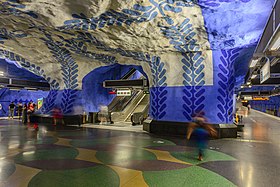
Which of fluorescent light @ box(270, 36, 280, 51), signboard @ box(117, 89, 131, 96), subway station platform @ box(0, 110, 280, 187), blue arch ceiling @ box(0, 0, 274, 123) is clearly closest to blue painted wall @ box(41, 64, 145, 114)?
signboard @ box(117, 89, 131, 96)

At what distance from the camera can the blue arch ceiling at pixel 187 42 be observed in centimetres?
621

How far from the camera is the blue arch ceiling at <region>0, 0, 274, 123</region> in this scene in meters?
6.21

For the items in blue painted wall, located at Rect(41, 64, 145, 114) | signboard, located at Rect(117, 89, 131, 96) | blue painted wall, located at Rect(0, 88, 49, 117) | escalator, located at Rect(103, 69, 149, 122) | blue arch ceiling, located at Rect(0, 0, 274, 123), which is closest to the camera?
blue arch ceiling, located at Rect(0, 0, 274, 123)

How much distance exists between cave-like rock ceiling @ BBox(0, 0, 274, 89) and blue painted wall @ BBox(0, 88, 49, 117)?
11.7m

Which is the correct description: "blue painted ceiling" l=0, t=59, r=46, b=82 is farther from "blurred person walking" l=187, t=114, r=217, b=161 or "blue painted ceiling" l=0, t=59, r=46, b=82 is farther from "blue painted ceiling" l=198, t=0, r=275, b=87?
"blurred person walking" l=187, t=114, r=217, b=161

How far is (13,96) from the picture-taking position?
21.9m

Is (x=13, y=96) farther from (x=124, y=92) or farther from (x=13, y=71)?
(x=124, y=92)

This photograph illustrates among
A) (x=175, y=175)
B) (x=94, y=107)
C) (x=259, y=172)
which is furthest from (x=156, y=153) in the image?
(x=94, y=107)

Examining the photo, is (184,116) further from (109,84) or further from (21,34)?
(21,34)

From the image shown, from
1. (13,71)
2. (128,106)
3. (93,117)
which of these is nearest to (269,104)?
(128,106)

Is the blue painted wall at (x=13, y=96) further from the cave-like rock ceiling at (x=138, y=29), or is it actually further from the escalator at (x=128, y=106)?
the escalator at (x=128, y=106)

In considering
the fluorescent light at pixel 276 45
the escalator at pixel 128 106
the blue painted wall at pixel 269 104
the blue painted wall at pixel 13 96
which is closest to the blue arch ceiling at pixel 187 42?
the fluorescent light at pixel 276 45

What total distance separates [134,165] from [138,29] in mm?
4995

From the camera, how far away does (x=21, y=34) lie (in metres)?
8.73
